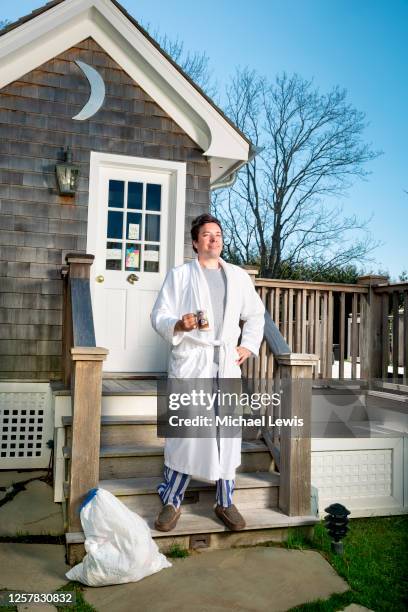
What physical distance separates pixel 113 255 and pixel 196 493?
107 inches

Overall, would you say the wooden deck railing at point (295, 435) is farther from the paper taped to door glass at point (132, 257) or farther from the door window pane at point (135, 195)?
the door window pane at point (135, 195)

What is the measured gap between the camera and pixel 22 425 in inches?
199

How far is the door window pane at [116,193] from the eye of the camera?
214 inches

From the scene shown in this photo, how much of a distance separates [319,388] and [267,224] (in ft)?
48.6

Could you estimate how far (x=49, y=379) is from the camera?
5.11m

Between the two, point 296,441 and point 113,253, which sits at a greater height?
point 113,253

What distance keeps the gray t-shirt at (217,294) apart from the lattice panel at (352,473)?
1.35 meters

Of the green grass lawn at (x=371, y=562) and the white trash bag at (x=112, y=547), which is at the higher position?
the white trash bag at (x=112, y=547)

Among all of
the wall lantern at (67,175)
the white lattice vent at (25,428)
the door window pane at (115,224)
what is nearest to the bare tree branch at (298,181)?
the door window pane at (115,224)

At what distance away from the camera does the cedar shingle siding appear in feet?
16.6

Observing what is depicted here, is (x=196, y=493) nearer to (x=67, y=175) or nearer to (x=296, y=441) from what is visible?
(x=296, y=441)

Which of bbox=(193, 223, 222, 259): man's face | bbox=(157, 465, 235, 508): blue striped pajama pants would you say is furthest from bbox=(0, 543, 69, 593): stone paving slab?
bbox=(193, 223, 222, 259): man's face

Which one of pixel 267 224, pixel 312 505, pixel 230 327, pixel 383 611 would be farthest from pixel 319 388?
pixel 267 224

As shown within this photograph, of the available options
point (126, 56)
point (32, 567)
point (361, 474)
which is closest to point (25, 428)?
point (32, 567)
